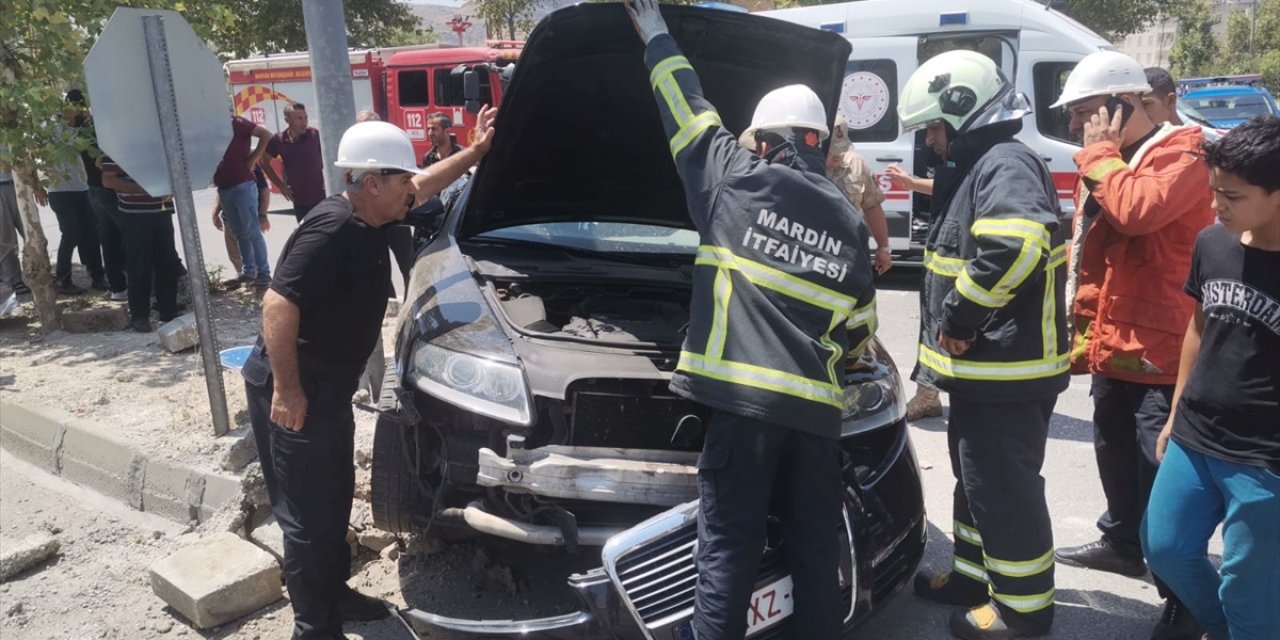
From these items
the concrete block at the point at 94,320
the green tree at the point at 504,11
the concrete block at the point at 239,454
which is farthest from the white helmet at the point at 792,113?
the green tree at the point at 504,11

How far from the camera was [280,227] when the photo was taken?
1393 cm

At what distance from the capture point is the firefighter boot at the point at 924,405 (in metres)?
5.41

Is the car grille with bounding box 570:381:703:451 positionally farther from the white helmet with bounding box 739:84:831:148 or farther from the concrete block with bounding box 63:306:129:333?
the concrete block with bounding box 63:306:129:333

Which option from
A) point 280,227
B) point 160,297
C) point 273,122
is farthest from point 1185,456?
point 273,122

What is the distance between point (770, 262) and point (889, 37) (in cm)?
702

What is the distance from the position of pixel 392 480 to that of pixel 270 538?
0.96 metres

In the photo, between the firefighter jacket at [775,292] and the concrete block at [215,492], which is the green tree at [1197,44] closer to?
the firefighter jacket at [775,292]

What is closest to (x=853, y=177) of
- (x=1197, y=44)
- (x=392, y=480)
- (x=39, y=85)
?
(x=392, y=480)

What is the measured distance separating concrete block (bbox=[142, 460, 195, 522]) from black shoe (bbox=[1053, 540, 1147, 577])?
3988 mm

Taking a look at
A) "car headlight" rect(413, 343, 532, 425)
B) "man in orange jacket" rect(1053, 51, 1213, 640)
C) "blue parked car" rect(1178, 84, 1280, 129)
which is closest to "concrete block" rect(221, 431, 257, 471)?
"car headlight" rect(413, 343, 532, 425)

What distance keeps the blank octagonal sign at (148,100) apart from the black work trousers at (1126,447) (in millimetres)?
4419

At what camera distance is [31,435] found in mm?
5332

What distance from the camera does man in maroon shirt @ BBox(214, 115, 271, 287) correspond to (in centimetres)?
843

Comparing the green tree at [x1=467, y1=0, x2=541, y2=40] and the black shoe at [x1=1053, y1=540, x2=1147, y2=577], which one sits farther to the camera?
the green tree at [x1=467, y1=0, x2=541, y2=40]
